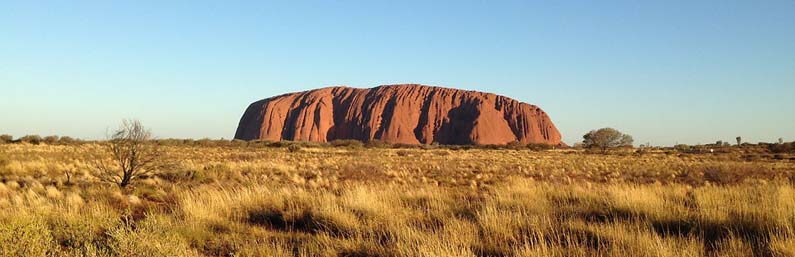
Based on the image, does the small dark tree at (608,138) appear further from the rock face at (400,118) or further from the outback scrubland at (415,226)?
the outback scrubland at (415,226)

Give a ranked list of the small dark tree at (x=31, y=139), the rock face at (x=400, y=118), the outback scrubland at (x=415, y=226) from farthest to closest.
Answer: the rock face at (x=400, y=118)
the small dark tree at (x=31, y=139)
the outback scrubland at (x=415, y=226)

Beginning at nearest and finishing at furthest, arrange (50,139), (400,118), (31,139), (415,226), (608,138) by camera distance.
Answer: (415,226)
(31,139)
(50,139)
(608,138)
(400,118)

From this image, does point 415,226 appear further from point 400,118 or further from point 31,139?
point 400,118

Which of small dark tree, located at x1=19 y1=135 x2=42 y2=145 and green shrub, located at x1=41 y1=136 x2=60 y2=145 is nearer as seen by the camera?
small dark tree, located at x1=19 y1=135 x2=42 y2=145

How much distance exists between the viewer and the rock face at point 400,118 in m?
104

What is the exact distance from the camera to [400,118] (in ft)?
349

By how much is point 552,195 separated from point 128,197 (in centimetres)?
784

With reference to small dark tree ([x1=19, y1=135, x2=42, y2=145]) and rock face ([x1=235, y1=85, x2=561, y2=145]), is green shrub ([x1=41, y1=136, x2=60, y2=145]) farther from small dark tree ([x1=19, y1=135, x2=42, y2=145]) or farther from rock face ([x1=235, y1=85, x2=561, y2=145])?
rock face ([x1=235, y1=85, x2=561, y2=145])

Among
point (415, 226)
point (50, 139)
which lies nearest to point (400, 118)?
point (50, 139)

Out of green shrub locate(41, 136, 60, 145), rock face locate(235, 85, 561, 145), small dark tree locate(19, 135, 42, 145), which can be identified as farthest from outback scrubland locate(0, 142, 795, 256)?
rock face locate(235, 85, 561, 145)

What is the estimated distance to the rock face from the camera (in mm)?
103688

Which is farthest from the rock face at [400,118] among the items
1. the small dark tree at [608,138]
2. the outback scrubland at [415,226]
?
the outback scrubland at [415,226]

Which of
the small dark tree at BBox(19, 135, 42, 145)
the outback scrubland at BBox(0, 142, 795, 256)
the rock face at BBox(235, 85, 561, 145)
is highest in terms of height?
the rock face at BBox(235, 85, 561, 145)

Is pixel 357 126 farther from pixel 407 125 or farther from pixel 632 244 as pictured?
pixel 632 244
